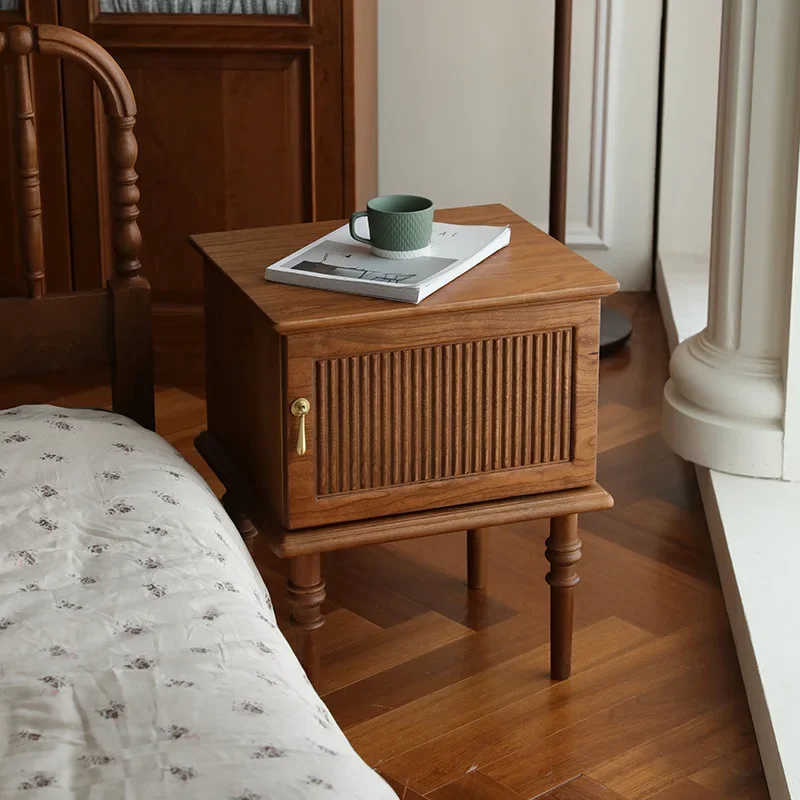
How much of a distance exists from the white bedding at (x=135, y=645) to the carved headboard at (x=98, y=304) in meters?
0.14

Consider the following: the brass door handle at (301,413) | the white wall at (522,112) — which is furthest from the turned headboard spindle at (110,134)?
the white wall at (522,112)

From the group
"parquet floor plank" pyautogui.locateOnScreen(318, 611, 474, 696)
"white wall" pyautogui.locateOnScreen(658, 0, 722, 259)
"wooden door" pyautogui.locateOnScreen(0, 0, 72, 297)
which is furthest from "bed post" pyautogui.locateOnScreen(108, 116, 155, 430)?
"white wall" pyautogui.locateOnScreen(658, 0, 722, 259)

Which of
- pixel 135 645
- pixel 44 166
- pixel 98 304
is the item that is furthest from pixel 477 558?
pixel 44 166

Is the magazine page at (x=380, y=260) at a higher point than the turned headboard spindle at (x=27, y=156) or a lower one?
lower

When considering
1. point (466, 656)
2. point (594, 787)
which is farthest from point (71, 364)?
point (594, 787)

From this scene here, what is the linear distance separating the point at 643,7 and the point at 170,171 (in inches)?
51.4

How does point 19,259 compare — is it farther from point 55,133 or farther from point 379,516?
point 379,516

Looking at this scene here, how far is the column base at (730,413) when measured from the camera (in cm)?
228

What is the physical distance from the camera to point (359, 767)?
1.01 meters

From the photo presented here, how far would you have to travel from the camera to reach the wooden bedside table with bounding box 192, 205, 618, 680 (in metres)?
1.55

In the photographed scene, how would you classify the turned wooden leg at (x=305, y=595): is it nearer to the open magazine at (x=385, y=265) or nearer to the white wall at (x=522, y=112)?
the open magazine at (x=385, y=265)

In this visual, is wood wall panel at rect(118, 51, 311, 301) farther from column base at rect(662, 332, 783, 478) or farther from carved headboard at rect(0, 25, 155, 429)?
carved headboard at rect(0, 25, 155, 429)

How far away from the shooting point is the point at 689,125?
338 centimetres

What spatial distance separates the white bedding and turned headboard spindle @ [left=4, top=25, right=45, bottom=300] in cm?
21
